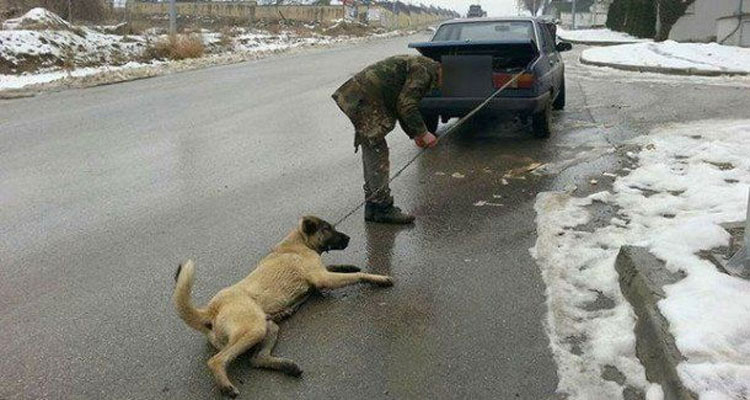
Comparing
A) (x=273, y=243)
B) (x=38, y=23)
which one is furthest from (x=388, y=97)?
(x=38, y=23)

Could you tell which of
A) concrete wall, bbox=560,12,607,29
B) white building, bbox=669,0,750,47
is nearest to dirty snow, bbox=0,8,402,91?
white building, bbox=669,0,750,47

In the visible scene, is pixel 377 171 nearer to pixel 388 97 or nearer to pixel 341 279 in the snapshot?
pixel 388 97

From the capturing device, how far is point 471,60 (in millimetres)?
8000

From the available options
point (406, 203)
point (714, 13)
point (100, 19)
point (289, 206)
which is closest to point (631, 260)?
point (406, 203)

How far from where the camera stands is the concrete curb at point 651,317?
2932mm

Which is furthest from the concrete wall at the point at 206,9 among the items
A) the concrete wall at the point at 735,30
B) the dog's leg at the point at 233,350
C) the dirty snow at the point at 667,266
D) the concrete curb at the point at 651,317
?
the dog's leg at the point at 233,350

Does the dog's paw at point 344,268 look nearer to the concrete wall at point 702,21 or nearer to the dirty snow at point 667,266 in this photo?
the dirty snow at point 667,266

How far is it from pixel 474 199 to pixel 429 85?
4.56ft

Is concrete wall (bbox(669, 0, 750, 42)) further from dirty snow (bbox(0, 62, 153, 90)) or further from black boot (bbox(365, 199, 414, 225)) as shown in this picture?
black boot (bbox(365, 199, 414, 225))

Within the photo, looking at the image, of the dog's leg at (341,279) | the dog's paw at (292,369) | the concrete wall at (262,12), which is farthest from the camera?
the concrete wall at (262,12)

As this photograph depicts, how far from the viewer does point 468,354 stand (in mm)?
3561

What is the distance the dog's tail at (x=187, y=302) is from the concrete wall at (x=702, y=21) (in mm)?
27518

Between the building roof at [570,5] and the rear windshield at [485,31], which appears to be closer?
the rear windshield at [485,31]

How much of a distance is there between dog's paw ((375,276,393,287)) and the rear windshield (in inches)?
228
